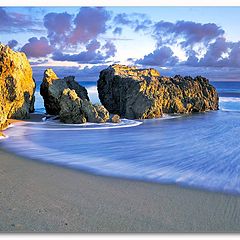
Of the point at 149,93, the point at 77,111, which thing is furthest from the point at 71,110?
the point at 149,93

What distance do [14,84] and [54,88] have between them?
312cm

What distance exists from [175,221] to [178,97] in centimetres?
1700

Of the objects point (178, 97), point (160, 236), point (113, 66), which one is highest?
point (113, 66)

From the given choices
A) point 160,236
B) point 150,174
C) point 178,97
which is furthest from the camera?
point 178,97

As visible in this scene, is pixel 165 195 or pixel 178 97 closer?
pixel 165 195

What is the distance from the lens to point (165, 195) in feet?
16.1

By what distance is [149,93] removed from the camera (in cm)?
1806

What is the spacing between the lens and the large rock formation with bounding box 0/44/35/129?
538 inches

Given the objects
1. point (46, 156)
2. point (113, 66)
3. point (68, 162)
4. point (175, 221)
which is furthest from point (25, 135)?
point (113, 66)

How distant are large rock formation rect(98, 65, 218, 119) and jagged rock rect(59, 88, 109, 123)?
320cm

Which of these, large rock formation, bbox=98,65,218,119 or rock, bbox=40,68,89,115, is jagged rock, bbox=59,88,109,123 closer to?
rock, bbox=40,68,89,115

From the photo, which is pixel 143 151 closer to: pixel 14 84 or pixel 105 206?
pixel 105 206

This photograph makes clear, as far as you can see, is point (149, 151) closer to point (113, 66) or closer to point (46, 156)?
point (46, 156)

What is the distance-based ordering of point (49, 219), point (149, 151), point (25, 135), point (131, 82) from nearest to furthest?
point (49, 219) < point (149, 151) < point (25, 135) < point (131, 82)
